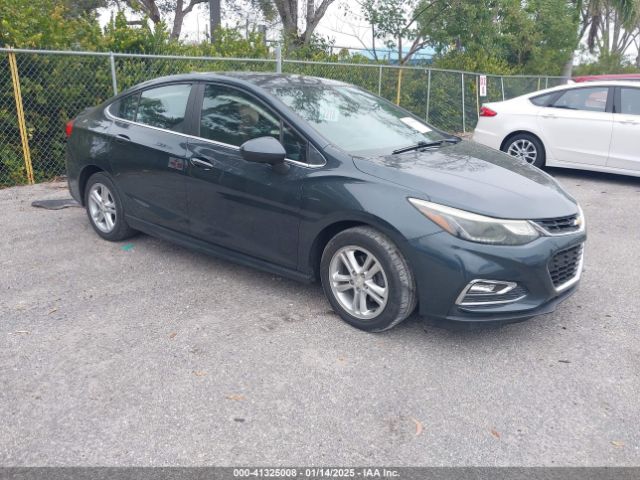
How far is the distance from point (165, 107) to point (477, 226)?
2870mm

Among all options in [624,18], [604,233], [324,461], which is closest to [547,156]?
[604,233]

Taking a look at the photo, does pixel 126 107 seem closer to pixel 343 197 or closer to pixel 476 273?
pixel 343 197

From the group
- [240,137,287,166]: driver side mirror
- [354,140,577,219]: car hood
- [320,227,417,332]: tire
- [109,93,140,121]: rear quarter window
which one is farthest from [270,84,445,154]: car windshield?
[109,93,140,121]: rear quarter window

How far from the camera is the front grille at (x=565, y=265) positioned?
3.67 meters

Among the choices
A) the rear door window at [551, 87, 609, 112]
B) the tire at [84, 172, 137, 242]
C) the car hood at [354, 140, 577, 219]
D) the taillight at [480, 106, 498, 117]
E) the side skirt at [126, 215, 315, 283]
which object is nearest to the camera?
the car hood at [354, 140, 577, 219]

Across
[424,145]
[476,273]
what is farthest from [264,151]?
[476,273]

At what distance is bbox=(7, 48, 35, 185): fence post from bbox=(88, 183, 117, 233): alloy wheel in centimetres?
272

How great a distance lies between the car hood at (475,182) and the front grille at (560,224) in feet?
0.12

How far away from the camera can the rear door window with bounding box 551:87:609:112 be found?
28.6 ft

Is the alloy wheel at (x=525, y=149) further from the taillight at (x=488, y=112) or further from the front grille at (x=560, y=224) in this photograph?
the front grille at (x=560, y=224)

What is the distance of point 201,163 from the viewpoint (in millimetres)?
4504

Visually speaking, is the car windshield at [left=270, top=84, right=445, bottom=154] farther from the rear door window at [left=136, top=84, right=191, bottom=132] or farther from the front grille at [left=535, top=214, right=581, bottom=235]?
the front grille at [left=535, top=214, right=581, bottom=235]

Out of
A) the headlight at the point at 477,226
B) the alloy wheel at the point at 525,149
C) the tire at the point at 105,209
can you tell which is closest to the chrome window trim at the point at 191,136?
the tire at the point at 105,209

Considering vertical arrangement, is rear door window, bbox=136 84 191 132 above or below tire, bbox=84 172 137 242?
above
